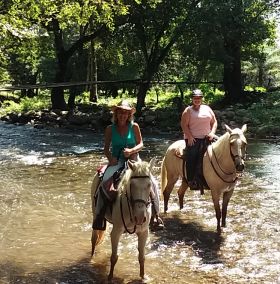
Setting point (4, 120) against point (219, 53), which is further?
point (4, 120)

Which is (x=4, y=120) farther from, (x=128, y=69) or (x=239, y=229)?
(x=239, y=229)

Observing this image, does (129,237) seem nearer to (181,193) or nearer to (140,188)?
(181,193)

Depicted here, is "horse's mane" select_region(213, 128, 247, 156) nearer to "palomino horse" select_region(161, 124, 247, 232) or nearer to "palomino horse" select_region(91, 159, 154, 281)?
"palomino horse" select_region(161, 124, 247, 232)

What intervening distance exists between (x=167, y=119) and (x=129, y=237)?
649 inches

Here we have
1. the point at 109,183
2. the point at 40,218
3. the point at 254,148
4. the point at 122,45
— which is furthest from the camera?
the point at 122,45

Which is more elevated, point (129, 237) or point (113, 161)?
point (113, 161)

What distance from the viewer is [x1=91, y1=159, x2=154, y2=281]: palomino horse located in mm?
5109

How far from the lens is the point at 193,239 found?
7750 mm

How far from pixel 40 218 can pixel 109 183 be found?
3.56 m

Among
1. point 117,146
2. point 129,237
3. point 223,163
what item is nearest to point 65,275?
point 129,237

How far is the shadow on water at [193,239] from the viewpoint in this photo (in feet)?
23.1

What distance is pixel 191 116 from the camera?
8.31m

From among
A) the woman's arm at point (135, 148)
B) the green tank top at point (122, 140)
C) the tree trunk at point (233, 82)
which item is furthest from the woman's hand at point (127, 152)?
the tree trunk at point (233, 82)

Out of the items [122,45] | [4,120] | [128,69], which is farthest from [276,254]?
[128,69]
